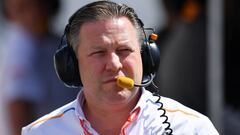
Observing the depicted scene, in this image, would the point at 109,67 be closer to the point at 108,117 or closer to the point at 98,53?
the point at 98,53

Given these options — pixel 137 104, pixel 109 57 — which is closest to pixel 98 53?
pixel 109 57

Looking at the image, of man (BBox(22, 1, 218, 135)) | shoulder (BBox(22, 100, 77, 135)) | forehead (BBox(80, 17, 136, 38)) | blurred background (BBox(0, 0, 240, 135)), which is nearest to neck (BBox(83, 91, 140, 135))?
man (BBox(22, 1, 218, 135))

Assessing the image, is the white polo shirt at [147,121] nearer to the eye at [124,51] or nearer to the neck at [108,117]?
the neck at [108,117]

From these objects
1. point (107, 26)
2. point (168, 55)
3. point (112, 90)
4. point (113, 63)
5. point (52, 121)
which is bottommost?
point (168, 55)

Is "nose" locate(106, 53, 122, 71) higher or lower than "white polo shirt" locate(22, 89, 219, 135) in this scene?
higher

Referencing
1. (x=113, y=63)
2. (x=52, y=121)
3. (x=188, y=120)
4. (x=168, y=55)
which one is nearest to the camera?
(x=113, y=63)

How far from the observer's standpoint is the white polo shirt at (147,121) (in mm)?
3818

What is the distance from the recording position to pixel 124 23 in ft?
12.5

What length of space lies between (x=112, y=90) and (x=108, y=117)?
0.76 ft

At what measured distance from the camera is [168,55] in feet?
23.1

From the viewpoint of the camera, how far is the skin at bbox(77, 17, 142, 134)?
12.2 ft

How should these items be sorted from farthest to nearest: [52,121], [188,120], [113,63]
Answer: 1. [52,121]
2. [188,120]
3. [113,63]

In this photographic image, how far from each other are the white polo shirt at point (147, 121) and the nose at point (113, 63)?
24cm

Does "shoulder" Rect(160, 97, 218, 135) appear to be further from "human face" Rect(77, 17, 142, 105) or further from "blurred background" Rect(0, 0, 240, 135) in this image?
"blurred background" Rect(0, 0, 240, 135)
